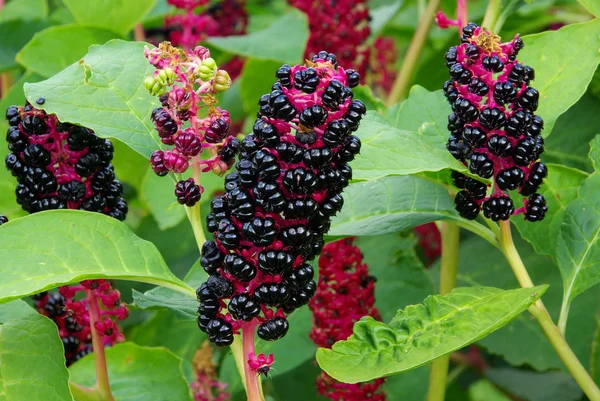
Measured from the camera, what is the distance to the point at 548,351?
9.66 ft

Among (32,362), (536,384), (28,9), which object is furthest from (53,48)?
(536,384)

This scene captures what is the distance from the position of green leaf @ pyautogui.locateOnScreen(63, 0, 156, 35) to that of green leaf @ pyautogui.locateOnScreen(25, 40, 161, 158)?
1346 mm

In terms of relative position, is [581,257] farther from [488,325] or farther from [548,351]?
[548,351]

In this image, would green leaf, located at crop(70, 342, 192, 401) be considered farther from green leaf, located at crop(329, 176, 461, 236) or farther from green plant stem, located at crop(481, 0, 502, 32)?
green plant stem, located at crop(481, 0, 502, 32)

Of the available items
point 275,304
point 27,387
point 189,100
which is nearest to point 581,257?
point 275,304

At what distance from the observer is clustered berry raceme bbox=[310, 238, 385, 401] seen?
7.55 ft

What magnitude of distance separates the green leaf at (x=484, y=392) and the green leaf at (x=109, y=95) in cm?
296

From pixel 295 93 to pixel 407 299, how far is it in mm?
1508

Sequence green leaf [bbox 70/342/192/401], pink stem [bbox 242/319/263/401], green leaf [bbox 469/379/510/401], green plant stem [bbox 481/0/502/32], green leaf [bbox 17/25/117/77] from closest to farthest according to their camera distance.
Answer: pink stem [bbox 242/319/263/401]
green leaf [bbox 70/342/192/401]
green plant stem [bbox 481/0/502/32]
green leaf [bbox 17/25/117/77]
green leaf [bbox 469/379/510/401]

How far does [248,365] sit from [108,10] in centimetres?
212

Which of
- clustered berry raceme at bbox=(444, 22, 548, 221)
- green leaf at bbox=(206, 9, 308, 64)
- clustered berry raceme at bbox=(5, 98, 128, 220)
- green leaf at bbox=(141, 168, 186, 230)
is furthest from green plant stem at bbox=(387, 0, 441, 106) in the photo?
clustered berry raceme at bbox=(5, 98, 128, 220)

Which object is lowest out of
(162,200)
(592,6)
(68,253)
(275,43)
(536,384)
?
(536,384)

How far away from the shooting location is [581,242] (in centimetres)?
202

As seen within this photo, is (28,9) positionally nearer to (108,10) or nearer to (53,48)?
(108,10)
